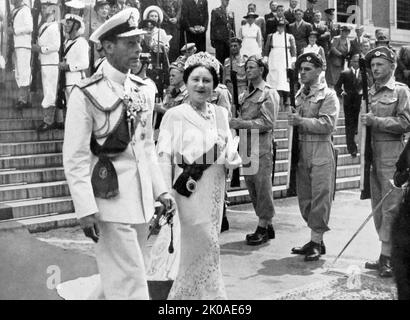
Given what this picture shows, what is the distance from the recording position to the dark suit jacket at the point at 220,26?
45.6 feet

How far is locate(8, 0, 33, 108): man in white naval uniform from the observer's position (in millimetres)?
10430

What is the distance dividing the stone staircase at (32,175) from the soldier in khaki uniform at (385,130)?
3706 millimetres

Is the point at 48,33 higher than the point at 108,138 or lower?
higher

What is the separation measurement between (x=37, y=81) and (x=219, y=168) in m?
6.94

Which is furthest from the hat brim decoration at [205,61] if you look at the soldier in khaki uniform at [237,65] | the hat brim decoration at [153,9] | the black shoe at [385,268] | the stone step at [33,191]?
the soldier in khaki uniform at [237,65]

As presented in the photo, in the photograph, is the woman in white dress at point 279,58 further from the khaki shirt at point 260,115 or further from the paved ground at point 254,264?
the khaki shirt at point 260,115

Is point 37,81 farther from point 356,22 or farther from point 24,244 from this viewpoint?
point 356,22

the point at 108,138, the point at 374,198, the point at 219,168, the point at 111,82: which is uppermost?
the point at 111,82

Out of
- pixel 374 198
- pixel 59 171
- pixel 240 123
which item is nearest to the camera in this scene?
pixel 374 198

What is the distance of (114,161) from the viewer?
3.88 m

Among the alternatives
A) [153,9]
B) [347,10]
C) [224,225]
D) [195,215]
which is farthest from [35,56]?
[347,10]

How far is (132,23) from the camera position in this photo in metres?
3.92

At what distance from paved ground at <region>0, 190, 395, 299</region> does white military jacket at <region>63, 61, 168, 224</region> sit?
1.60 meters

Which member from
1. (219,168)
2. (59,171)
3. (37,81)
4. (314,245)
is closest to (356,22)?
(37,81)
